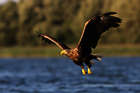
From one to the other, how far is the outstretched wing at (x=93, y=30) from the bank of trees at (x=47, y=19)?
4114 cm

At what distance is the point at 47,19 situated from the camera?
65.6m

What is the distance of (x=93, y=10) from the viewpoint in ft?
194

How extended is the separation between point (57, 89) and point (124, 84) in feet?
15.9

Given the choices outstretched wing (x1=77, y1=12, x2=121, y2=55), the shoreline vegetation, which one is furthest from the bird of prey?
the shoreline vegetation

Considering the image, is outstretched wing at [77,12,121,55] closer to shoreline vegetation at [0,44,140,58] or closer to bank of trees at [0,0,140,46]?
shoreline vegetation at [0,44,140,58]

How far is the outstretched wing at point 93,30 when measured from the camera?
13859 mm

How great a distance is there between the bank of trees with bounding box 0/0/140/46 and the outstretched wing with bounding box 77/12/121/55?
41.1 meters

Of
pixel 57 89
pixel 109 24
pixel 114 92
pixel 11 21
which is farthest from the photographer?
pixel 11 21

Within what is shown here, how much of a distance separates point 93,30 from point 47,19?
51.2 m

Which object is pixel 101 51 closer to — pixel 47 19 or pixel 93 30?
pixel 47 19

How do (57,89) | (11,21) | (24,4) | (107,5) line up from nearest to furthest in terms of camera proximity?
1. (57,89)
2. (107,5)
3. (24,4)
4. (11,21)

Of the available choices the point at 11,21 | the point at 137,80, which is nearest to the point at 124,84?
the point at 137,80

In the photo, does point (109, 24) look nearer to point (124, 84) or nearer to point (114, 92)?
point (114, 92)

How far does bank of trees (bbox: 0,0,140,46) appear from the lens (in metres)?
59.5
